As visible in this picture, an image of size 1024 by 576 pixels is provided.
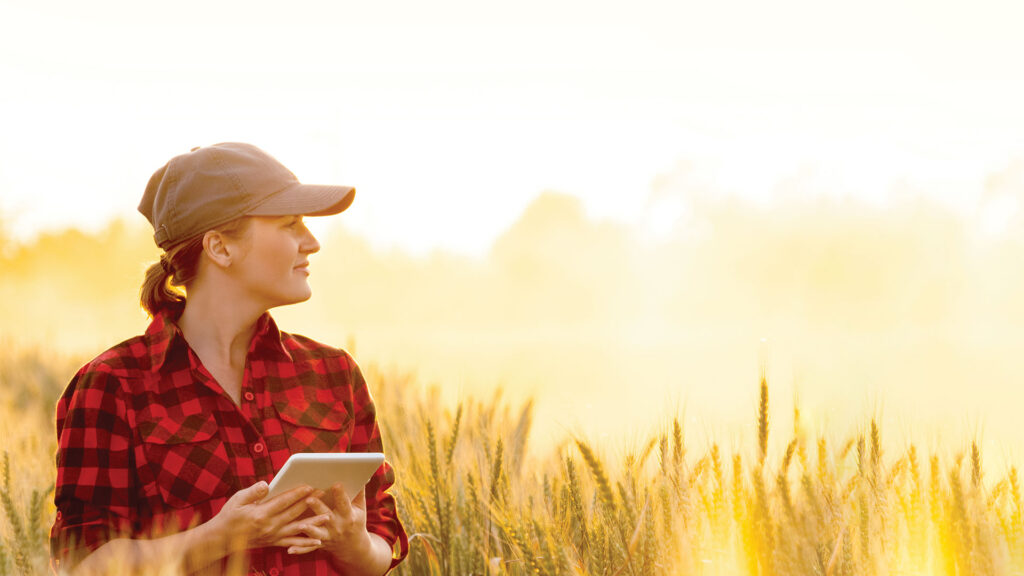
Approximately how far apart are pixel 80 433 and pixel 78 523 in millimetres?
169

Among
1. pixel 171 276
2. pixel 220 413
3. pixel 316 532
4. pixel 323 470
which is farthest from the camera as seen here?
pixel 171 276

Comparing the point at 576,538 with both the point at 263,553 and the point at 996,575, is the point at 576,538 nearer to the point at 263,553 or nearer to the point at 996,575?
the point at 263,553

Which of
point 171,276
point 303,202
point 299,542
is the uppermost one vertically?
point 303,202

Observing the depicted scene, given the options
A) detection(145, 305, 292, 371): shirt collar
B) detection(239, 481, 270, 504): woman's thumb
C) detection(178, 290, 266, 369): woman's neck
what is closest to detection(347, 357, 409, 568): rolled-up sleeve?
detection(145, 305, 292, 371): shirt collar

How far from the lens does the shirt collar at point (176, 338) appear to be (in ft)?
6.71

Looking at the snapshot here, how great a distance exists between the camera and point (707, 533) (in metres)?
2.03

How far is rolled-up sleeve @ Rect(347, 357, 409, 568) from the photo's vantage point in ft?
7.24

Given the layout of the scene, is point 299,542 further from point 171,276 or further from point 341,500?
point 171,276

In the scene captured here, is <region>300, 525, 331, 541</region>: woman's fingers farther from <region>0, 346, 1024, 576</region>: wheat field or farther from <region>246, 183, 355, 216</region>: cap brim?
<region>246, 183, 355, 216</region>: cap brim

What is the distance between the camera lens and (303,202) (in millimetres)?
2076

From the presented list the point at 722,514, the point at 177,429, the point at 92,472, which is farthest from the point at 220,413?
the point at 722,514

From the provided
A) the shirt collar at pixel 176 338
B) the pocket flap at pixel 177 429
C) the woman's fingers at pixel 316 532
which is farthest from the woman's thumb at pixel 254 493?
the shirt collar at pixel 176 338

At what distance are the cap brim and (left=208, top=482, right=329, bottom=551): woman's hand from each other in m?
0.57

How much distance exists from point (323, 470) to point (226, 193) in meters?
0.66
